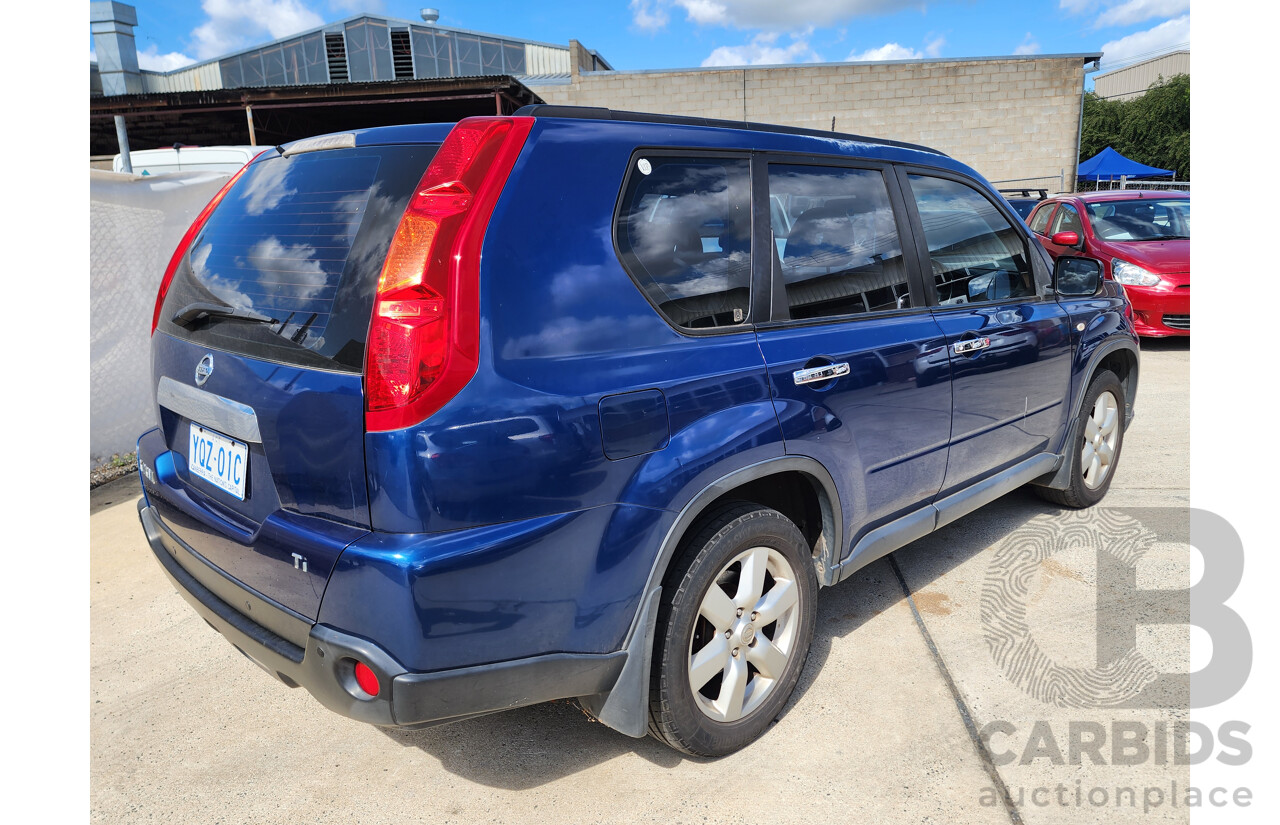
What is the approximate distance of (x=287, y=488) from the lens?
Result: 6.20ft

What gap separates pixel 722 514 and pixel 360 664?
1.02 m

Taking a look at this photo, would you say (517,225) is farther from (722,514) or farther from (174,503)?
(174,503)

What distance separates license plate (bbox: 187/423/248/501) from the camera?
2.03 metres

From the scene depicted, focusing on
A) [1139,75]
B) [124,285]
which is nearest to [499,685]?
[124,285]

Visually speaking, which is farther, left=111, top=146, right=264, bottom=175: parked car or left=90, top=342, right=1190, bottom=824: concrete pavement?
left=111, top=146, right=264, bottom=175: parked car

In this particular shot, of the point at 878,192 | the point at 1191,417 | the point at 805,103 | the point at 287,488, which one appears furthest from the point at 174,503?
the point at 805,103

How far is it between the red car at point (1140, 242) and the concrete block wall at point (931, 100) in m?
13.5

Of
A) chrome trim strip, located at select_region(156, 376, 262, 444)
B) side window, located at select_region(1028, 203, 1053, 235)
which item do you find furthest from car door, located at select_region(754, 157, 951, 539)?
side window, located at select_region(1028, 203, 1053, 235)

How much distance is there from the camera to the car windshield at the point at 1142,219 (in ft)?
30.4

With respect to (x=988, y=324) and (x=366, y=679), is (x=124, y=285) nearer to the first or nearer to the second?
(x=366, y=679)

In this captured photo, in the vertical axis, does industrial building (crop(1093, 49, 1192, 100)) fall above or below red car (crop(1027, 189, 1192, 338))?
above

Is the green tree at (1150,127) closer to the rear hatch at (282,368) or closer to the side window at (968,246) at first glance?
the side window at (968,246)

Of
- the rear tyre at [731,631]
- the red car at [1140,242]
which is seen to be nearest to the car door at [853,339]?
the rear tyre at [731,631]

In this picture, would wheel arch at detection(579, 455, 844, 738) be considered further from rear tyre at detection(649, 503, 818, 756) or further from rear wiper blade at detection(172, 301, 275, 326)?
rear wiper blade at detection(172, 301, 275, 326)
